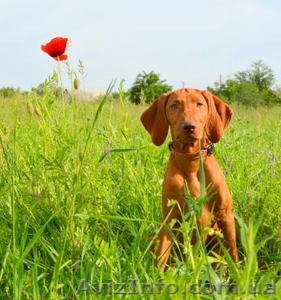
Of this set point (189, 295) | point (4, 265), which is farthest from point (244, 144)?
point (189, 295)

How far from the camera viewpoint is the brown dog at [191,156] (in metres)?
2.17

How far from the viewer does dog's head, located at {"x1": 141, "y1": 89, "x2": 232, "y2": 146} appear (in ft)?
6.86

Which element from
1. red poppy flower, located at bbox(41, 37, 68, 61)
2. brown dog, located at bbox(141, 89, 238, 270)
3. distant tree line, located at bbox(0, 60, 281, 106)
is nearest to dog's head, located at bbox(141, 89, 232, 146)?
brown dog, located at bbox(141, 89, 238, 270)

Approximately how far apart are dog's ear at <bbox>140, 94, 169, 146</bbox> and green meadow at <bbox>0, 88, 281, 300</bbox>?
0.22 m

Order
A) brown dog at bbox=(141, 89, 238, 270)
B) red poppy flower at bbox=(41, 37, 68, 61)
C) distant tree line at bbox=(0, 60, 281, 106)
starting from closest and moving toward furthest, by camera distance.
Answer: brown dog at bbox=(141, 89, 238, 270) → red poppy flower at bbox=(41, 37, 68, 61) → distant tree line at bbox=(0, 60, 281, 106)

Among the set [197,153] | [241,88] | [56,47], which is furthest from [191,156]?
[241,88]

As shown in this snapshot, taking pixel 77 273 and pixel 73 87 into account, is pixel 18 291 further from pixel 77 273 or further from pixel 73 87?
pixel 73 87

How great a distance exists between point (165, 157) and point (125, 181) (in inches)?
34.3

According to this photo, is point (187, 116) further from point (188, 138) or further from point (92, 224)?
point (92, 224)

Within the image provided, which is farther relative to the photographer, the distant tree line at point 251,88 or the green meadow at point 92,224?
the distant tree line at point 251,88

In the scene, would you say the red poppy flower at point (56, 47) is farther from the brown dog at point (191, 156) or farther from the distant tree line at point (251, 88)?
the distant tree line at point (251, 88)

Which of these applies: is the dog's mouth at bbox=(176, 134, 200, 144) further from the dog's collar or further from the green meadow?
the green meadow

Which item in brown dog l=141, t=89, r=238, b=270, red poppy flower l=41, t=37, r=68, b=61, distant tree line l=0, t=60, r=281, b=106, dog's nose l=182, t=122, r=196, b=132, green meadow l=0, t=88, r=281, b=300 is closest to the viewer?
green meadow l=0, t=88, r=281, b=300

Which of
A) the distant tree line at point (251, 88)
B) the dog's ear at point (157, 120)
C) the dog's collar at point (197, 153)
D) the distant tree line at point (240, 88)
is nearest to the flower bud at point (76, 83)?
the dog's ear at point (157, 120)
